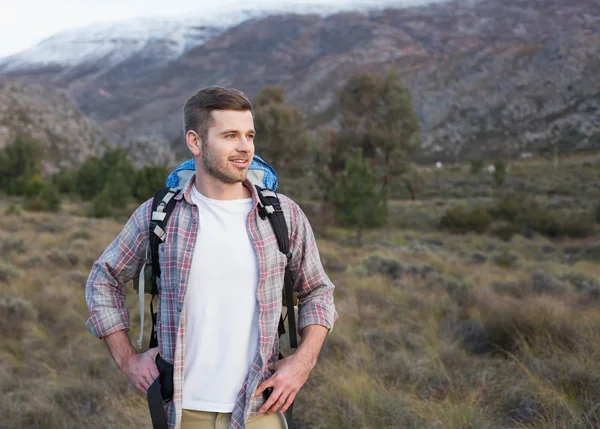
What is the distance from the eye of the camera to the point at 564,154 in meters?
65.1

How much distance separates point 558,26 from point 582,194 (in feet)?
536

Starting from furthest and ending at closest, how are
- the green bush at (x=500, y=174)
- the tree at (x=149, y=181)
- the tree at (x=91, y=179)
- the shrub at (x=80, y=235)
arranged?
the green bush at (x=500, y=174)
the tree at (x=91, y=179)
the tree at (x=149, y=181)
the shrub at (x=80, y=235)

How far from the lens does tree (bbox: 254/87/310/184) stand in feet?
112

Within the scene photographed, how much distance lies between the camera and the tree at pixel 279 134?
112 ft

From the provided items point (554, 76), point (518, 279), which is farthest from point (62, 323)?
point (554, 76)

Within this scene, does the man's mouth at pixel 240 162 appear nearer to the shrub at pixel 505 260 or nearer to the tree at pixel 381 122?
the shrub at pixel 505 260

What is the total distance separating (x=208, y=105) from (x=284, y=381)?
1024 mm

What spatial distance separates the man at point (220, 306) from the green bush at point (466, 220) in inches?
790

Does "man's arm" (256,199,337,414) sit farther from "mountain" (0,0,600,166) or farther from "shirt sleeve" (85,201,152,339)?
"mountain" (0,0,600,166)

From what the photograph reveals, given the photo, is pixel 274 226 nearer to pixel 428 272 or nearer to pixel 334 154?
pixel 428 272

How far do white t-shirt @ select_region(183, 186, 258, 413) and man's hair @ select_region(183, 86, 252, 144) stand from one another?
0.39 meters

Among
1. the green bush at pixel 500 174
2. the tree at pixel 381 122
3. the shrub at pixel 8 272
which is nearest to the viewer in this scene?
the shrub at pixel 8 272

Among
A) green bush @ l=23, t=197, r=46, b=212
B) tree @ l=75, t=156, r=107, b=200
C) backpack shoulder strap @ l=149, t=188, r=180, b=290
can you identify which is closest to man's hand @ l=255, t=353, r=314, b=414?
backpack shoulder strap @ l=149, t=188, r=180, b=290

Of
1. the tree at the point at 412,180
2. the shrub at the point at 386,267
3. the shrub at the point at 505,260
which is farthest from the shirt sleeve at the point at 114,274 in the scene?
the tree at the point at 412,180
